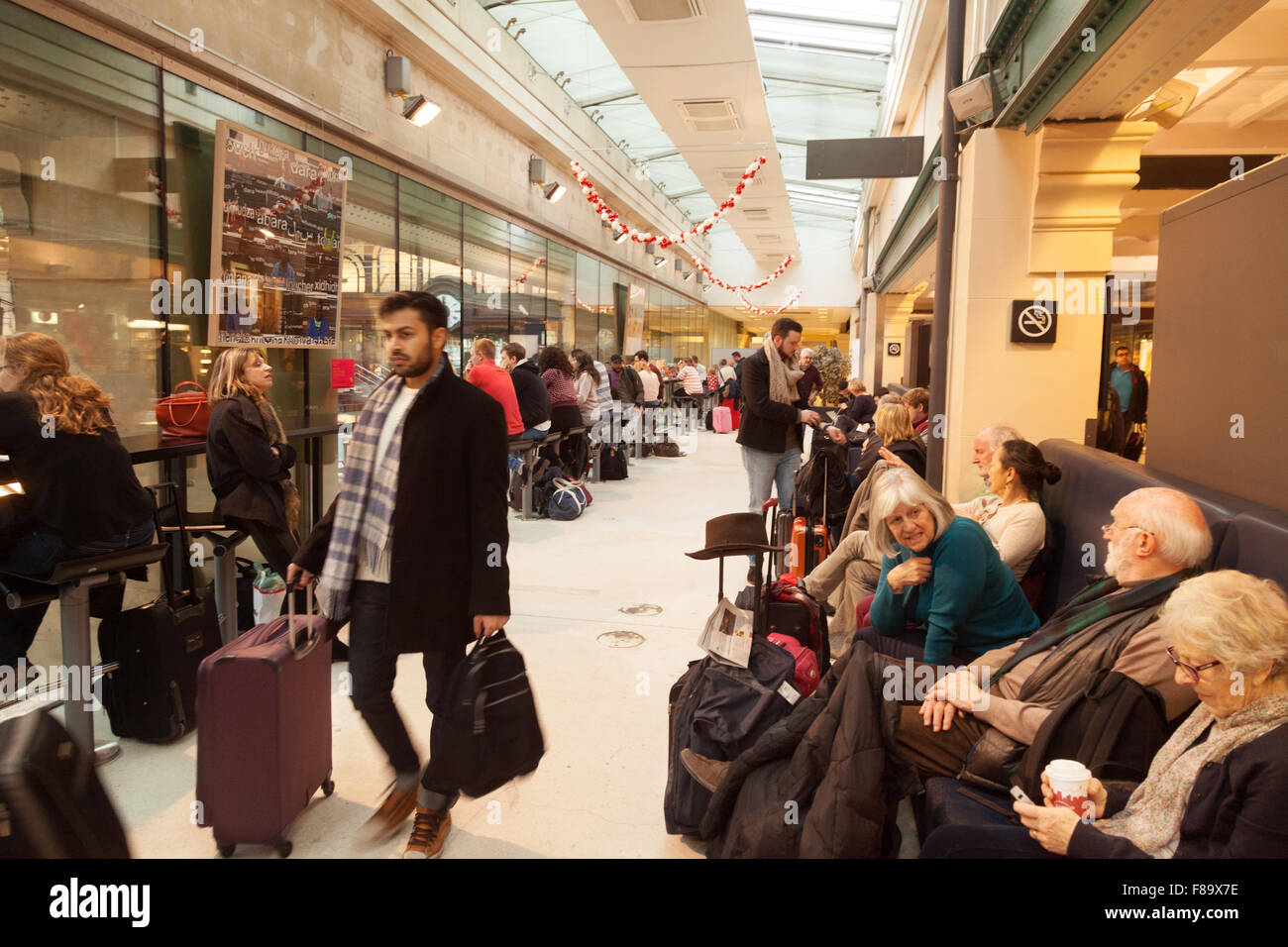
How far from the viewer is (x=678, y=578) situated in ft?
18.8

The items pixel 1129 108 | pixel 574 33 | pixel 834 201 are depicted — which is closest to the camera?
pixel 1129 108

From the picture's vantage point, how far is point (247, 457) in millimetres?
3660

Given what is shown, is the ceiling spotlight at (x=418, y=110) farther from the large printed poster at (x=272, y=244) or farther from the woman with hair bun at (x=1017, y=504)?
the woman with hair bun at (x=1017, y=504)

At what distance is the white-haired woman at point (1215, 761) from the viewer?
1.41 metres

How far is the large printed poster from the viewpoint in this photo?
17.3ft

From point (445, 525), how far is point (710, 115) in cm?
853

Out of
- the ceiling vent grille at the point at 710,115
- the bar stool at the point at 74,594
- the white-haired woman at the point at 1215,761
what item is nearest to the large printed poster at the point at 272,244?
the bar stool at the point at 74,594

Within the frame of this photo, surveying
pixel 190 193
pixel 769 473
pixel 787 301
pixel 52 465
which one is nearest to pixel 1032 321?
pixel 769 473

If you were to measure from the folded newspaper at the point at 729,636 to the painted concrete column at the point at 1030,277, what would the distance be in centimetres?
303

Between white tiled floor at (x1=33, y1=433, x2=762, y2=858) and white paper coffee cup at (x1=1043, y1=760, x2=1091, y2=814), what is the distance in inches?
46.7

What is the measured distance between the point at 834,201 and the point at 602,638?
18902 mm

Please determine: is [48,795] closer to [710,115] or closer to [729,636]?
[729,636]

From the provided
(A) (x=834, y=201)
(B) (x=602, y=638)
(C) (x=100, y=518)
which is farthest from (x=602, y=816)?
(A) (x=834, y=201)
